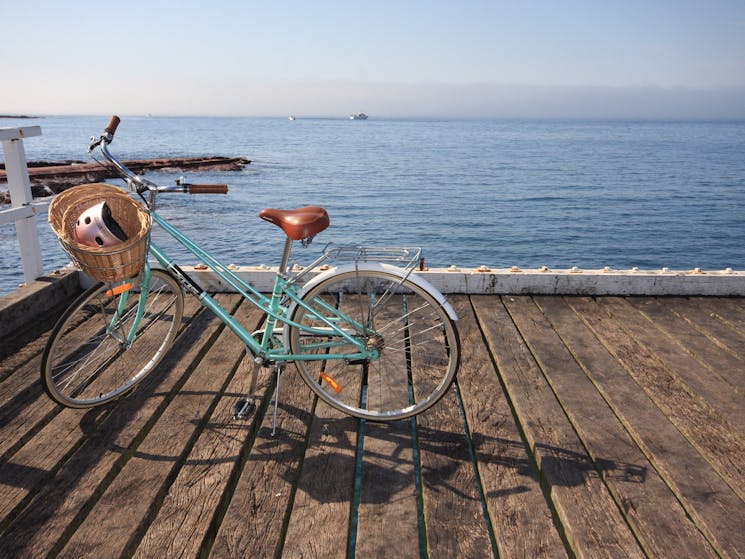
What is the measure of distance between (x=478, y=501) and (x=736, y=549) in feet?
3.46

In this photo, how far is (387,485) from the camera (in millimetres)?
2633

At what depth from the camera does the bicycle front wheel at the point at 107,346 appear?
10.2ft

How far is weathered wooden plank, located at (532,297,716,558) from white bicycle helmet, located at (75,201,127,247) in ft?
9.08

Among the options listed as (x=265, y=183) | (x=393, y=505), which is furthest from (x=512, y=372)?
(x=265, y=183)

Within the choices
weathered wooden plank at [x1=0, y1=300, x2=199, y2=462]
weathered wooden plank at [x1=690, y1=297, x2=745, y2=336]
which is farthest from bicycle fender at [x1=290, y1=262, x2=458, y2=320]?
weathered wooden plank at [x1=690, y1=297, x2=745, y2=336]

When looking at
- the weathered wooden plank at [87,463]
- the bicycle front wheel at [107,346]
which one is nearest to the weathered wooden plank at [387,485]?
the weathered wooden plank at [87,463]

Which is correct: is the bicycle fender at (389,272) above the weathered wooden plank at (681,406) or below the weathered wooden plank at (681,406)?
above

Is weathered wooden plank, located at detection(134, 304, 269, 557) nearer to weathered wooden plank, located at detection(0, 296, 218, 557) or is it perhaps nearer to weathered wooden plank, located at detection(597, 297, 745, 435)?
weathered wooden plank, located at detection(0, 296, 218, 557)

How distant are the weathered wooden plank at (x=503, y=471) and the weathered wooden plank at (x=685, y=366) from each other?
1.28 m

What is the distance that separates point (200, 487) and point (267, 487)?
0.32 m

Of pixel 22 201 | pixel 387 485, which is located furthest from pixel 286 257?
pixel 22 201

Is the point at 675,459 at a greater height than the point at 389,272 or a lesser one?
lesser

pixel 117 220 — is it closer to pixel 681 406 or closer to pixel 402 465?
pixel 402 465

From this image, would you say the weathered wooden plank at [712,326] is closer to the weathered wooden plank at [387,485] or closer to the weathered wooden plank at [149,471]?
the weathered wooden plank at [387,485]
